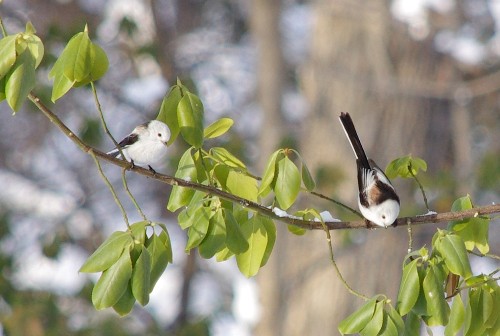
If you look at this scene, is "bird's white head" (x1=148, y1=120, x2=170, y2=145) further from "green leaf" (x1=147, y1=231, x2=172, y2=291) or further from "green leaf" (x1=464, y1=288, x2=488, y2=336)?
"green leaf" (x1=464, y1=288, x2=488, y2=336)

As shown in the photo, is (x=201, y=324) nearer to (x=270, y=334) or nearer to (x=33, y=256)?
(x=270, y=334)

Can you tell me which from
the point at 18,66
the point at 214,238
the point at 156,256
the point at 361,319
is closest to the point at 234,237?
the point at 214,238

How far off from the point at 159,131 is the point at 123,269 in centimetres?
31

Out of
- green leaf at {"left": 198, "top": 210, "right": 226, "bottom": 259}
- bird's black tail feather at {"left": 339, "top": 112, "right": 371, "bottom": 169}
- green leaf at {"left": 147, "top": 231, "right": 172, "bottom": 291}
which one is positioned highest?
bird's black tail feather at {"left": 339, "top": 112, "right": 371, "bottom": 169}

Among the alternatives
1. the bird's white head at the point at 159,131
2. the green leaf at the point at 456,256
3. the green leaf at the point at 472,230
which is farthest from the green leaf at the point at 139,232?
the green leaf at the point at 472,230

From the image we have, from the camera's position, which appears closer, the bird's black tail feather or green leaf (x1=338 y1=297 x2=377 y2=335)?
green leaf (x1=338 y1=297 x2=377 y2=335)

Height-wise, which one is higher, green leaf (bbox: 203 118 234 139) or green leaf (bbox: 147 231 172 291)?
green leaf (bbox: 203 118 234 139)

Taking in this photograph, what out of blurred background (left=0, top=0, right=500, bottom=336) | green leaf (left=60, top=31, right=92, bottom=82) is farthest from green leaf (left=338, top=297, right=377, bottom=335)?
blurred background (left=0, top=0, right=500, bottom=336)

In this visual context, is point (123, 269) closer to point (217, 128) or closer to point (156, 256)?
point (156, 256)

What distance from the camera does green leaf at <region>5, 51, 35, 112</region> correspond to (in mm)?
1213

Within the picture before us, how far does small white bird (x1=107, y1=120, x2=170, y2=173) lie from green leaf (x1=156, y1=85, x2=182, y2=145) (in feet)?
0.06

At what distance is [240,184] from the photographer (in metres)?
1.53

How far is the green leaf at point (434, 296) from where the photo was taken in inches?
53.8

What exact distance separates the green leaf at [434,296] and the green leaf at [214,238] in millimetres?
339
